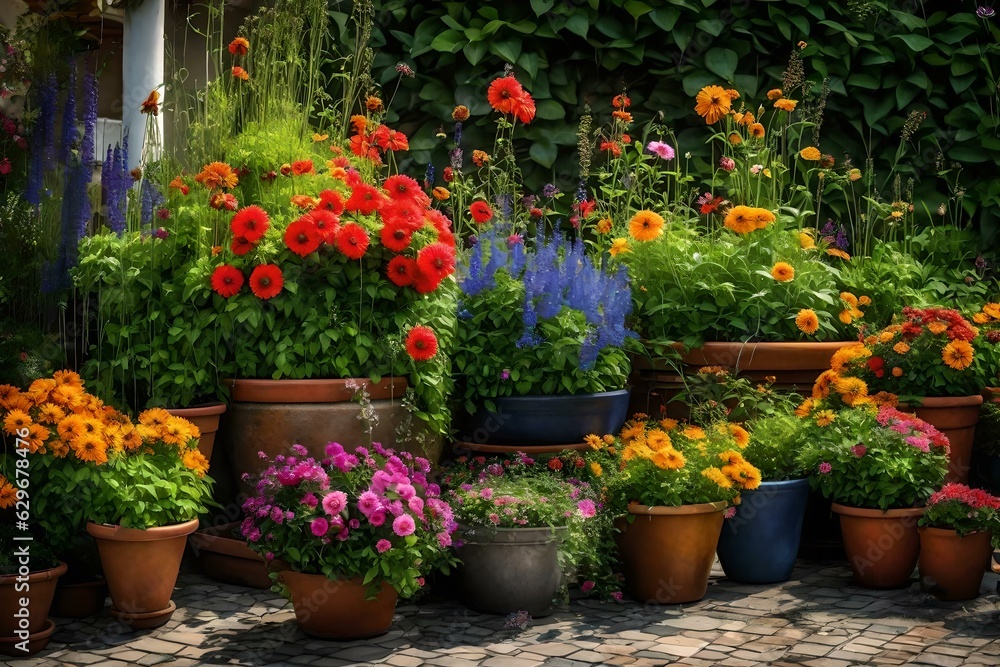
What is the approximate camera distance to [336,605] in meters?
3.21

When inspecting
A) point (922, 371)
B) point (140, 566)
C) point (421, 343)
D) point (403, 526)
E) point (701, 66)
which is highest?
point (701, 66)

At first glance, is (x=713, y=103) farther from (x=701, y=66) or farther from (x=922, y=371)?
(x=922, y=371)

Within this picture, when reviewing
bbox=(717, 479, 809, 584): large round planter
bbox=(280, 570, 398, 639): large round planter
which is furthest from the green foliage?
bbox=(280, 570, 398, 639): large round planter

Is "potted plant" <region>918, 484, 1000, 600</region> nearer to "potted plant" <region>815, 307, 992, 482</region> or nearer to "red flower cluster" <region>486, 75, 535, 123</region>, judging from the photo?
"potted plant" <region>815, 307, 992, 482</region>

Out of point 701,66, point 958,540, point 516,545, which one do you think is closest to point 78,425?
point 516,545

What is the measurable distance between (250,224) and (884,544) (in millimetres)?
2308

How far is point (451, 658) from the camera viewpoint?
3092 mm

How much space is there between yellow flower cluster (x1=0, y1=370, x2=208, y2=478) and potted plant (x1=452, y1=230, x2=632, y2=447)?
3.20ft

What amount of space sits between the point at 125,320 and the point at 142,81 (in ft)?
4.06

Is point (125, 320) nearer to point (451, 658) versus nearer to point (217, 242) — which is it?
point (217, 242)

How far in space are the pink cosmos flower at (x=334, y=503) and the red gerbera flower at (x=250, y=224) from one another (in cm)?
92

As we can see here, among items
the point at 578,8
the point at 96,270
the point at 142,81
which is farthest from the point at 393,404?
the point at 578,8

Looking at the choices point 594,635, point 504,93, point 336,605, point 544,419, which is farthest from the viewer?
point 504,93

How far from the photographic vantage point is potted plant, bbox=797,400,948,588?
12.6 feet
